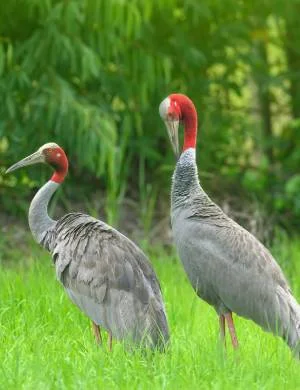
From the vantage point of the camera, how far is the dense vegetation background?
31.2ft

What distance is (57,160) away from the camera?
283 inches

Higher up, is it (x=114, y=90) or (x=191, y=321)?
(x=114, y=90)

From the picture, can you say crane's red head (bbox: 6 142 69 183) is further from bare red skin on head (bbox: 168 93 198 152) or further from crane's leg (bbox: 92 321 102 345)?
crane's leg (bbox: 92 321 102 345)

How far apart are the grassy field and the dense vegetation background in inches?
81.3

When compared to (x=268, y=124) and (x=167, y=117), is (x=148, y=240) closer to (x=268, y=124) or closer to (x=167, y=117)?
(x=268, y=124)

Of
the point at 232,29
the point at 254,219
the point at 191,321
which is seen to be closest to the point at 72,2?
the point at 232,29

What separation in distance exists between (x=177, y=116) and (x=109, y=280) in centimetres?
116

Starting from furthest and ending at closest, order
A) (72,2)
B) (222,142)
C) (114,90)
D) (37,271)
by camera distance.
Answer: (222,142), (114,90), (72,2), (37,271)

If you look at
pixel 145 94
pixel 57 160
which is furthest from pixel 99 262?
pixel 145 94

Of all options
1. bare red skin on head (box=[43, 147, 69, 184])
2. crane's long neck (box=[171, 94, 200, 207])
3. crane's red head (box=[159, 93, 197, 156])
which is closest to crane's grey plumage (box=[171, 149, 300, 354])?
crane's long neck (box=[171, 94, 200, 207])

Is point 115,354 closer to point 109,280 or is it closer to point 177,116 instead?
point 109,280

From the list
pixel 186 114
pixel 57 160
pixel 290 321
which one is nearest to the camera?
pixel 290 321

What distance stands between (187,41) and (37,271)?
3369 mm

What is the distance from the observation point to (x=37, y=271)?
25.9ft
